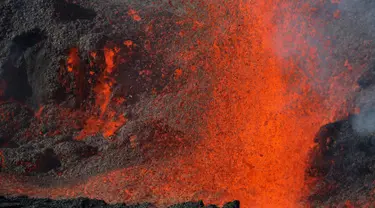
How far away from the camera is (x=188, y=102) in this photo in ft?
34.3

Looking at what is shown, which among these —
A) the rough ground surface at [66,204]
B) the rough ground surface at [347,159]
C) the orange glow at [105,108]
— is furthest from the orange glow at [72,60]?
the rough ground surface at [347,159]

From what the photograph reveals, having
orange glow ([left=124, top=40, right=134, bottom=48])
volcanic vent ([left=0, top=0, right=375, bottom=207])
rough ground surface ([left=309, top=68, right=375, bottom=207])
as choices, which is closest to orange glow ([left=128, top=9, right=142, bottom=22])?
volcanic vent ([left=0, top=0, right=375, bottom=207])

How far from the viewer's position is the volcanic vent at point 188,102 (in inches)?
344

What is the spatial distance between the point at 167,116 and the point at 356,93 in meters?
4.30

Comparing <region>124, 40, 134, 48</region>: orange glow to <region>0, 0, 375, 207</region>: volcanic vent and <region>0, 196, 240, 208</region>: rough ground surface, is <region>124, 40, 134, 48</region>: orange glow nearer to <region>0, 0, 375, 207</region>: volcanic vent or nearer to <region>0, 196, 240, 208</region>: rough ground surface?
<region>0, 0, 375, 207</region>: volcanic vent

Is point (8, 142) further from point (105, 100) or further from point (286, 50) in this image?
point (286, 50)

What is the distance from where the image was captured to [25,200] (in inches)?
309

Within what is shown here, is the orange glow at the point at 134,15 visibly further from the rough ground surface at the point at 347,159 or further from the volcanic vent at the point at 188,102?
the rough ground surface at the point at 347,159

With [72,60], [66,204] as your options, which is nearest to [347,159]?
[66,204]

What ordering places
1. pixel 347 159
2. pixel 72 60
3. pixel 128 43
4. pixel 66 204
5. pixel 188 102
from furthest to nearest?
pixel 128 43
pixel 72 60
pixel 188 102
pixel 347 159
pixel 66 204

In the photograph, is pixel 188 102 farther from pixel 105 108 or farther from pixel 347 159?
pixel 347 159

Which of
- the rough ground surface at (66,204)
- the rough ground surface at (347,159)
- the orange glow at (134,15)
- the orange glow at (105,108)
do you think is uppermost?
the orange glow at (134,15)

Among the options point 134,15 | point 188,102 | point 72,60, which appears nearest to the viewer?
point 188,102

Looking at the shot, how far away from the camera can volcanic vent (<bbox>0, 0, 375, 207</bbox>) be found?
8.74 metres
